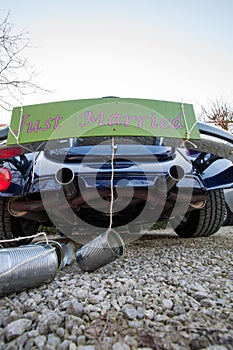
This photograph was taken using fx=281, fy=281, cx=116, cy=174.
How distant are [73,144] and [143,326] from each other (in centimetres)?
148

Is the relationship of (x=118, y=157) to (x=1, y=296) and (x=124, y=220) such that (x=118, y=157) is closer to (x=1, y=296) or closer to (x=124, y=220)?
(x=124, y=220)

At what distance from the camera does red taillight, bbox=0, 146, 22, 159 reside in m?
1.89

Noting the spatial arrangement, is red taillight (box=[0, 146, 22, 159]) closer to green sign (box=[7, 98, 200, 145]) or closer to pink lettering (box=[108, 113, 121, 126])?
green sign (box=[7, 98, 200, 145])

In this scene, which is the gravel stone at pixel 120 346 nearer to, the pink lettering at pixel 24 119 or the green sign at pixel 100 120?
the green sign at pixel 100 120

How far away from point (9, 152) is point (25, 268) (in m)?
0.94

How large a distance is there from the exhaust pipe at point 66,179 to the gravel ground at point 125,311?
51 centimetres

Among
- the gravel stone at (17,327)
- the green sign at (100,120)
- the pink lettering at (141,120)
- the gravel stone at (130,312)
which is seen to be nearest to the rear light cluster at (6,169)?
the green sign at (100,120)

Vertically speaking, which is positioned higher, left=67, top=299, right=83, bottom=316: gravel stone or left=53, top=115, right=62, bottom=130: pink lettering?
left=53, top=115, right=62, bottom=130: pink lettering

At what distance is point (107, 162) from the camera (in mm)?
1950

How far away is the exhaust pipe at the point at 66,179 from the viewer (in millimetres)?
1800

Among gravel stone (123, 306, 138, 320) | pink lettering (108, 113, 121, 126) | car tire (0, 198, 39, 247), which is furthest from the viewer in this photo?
car tire (0, 198, 39, 247)

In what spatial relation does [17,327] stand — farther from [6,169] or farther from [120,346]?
[6,169]

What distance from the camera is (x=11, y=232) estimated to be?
2.30 m

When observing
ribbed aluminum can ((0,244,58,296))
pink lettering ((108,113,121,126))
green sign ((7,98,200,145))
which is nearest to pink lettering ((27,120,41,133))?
green sign ((7,98,200,145))
